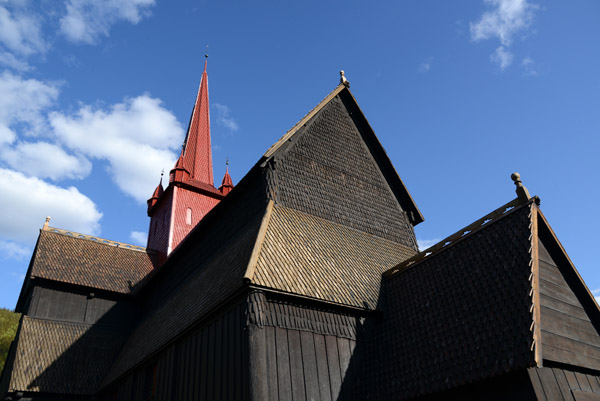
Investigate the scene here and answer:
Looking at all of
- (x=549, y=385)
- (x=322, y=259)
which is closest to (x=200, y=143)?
(x=322, y=259)

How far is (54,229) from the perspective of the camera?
71.5 feet

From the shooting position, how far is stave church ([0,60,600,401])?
8.57 m

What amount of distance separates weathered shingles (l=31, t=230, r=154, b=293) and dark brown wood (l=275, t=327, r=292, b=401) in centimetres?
1258

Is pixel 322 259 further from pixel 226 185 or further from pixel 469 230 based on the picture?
pixel 226 185

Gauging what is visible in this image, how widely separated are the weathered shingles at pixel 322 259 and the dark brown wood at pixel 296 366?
100cm

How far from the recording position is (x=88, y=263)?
20.6 m

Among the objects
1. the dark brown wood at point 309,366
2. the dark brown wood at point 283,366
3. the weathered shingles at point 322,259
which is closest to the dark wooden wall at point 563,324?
the weathered shingles at point 322,259

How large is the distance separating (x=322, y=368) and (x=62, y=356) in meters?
12.0

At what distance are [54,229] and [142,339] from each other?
368 inches

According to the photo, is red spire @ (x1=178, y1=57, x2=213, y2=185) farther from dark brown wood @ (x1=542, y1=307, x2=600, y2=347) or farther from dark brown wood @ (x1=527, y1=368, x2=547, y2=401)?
dark brown wood @ (x1=527, y1=368, x2=547, y2=401)

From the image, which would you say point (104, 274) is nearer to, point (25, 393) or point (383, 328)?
point (25, 393)

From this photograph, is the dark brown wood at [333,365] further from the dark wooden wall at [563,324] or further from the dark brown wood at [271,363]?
the dark wooden wall at [563,324]

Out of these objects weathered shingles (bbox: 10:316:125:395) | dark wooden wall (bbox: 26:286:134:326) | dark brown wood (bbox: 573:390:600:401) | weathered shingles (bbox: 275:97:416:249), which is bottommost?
dark brown wood (bbox: 573:390:600:401)

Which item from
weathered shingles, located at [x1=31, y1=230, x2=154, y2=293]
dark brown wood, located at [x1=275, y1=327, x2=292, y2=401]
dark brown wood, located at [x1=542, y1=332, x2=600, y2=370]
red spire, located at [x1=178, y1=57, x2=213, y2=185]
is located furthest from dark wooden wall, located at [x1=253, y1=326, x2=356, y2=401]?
red spire, located at [x1=178, y1=57, x2=213, y2=185]
